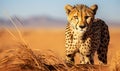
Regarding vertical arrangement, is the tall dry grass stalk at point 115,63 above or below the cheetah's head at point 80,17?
below

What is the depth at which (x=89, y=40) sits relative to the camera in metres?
6.54

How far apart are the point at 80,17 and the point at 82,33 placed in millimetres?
257

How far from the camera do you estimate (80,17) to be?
6152 mm

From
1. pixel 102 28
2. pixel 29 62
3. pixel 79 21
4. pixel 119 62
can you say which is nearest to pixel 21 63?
pixel 29 62

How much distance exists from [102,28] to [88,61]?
975 millimetres

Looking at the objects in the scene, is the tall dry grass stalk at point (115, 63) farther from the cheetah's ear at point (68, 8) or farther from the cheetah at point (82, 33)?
the cheetah's ear at point (68, 8)

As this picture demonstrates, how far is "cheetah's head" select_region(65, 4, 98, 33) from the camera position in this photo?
6.13 m

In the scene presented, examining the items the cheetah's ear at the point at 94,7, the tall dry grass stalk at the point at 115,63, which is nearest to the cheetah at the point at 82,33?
the cheetah's ear at the point at 94,7

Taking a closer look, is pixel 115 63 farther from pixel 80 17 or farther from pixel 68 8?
pixel 68 8

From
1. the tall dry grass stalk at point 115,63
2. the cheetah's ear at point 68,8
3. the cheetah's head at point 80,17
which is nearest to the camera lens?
the tall dry grass stalk at point 115,63

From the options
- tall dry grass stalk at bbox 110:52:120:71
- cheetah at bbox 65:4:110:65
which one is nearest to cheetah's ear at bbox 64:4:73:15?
cheetah at bbox 65:4:110:65

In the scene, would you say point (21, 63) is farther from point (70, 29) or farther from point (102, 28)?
point (102, 28)

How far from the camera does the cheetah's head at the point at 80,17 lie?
6129 millimetres

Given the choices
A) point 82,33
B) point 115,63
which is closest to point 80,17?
point 82,33
